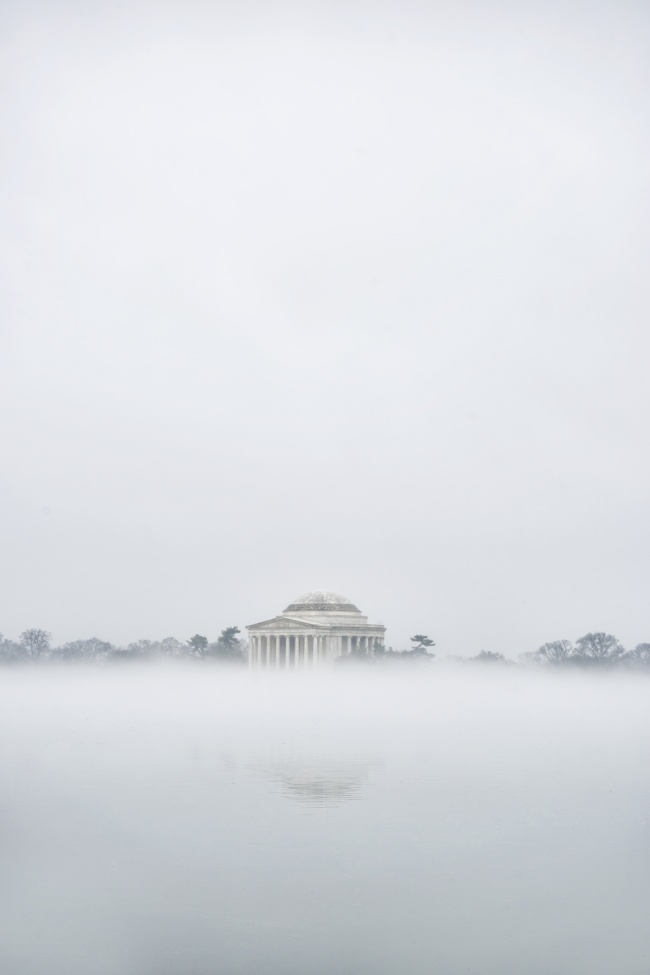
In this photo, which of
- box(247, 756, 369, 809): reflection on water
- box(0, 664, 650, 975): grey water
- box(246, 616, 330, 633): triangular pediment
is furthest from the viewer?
box(246, 616, 330, 633): triangular pediment

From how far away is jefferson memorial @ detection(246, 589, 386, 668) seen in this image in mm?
185000

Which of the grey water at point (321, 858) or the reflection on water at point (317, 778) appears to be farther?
the reflection on water at point (317, 778)

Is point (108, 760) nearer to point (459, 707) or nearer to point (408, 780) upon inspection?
point (408, 780)

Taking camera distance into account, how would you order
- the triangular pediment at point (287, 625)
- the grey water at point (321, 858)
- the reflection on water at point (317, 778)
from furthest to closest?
the triangular pediment at point (287, 625) < the reflection on water at point (317, 778) < the grey water at point (321, 858)

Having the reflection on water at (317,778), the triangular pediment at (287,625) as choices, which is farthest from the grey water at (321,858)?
the triangular pediment at (287,625)

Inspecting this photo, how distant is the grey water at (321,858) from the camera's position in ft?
100

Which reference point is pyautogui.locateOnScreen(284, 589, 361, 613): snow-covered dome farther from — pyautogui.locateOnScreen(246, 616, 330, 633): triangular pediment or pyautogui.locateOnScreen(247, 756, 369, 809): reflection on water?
pyautogui.locateOnScreen(247, 756, 369, 809): reflection on water

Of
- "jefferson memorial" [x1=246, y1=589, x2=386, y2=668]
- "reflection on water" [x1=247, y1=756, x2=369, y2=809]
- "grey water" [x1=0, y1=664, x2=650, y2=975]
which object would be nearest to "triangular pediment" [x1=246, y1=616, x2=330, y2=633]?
"jefferson memorial" [x1=246, y1=589, x2=386, y2=668]

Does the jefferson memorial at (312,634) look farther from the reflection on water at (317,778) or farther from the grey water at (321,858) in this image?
the reflection on water at (317,778)

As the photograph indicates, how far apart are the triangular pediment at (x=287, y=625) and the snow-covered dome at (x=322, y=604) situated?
2780 millimetres

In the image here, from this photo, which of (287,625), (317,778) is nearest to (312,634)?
(287,625)

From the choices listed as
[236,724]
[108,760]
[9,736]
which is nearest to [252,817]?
[108,760]

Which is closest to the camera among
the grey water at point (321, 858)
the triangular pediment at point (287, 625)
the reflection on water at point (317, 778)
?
the grey water at point (321, 858)

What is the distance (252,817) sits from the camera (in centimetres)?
4744
